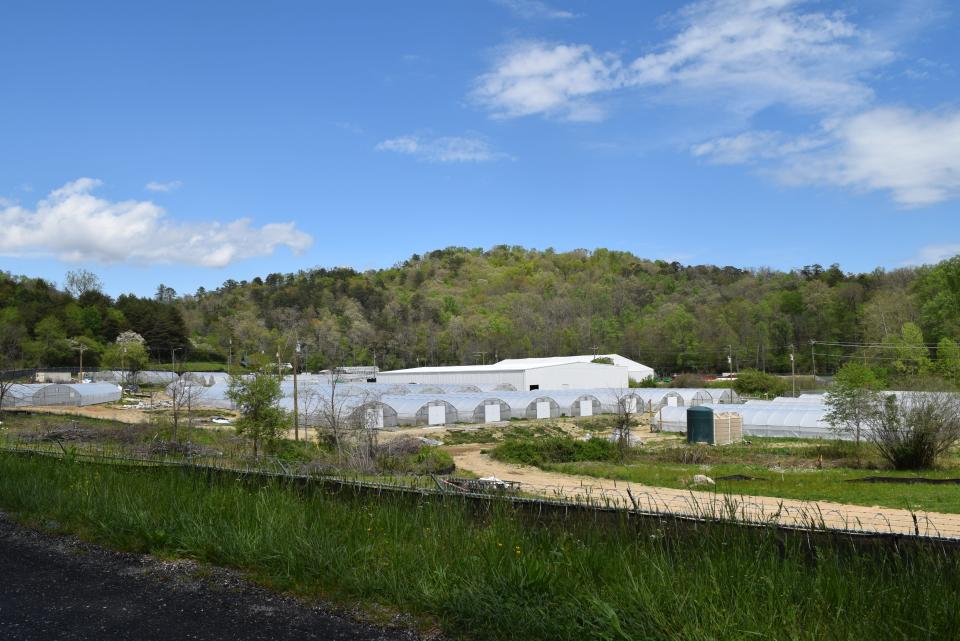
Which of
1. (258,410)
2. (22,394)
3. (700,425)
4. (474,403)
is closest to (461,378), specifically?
(474,403)

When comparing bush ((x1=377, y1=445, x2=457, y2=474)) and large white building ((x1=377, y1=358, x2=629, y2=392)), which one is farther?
large white building ((x1=377, y1=358, x2=629, y2=392))

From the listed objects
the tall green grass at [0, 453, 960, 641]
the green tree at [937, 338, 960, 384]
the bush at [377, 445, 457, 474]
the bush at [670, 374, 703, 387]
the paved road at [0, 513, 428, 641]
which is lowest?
the bush at [377, 445, 457, 474]

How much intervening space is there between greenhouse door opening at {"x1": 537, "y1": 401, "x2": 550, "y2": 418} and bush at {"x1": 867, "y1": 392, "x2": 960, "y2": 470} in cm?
2295

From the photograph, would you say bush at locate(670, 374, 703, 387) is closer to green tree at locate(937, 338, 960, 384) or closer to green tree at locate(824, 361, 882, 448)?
green tree at locate(937, 338, 960, 384)

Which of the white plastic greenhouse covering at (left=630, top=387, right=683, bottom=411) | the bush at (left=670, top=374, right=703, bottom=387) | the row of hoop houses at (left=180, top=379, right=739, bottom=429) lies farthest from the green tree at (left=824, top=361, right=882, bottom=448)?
the bush at (left=670, top=374, right=703, bottom=387)

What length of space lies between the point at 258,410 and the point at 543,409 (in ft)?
80.5

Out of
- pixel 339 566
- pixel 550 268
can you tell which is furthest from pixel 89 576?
pixel 550 268

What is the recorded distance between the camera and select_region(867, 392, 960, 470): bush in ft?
70.0

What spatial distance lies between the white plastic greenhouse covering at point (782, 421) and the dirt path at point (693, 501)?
42.7 ft

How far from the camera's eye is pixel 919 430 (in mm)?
21359

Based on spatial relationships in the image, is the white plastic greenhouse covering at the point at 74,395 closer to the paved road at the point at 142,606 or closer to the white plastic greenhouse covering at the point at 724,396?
the white plastic greenhouse covering at the point at 724,396

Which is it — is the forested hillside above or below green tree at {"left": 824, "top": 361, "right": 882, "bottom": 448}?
above

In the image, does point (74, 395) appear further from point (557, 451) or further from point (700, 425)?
point (700, 425)

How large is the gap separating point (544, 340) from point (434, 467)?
8698 centimetres
